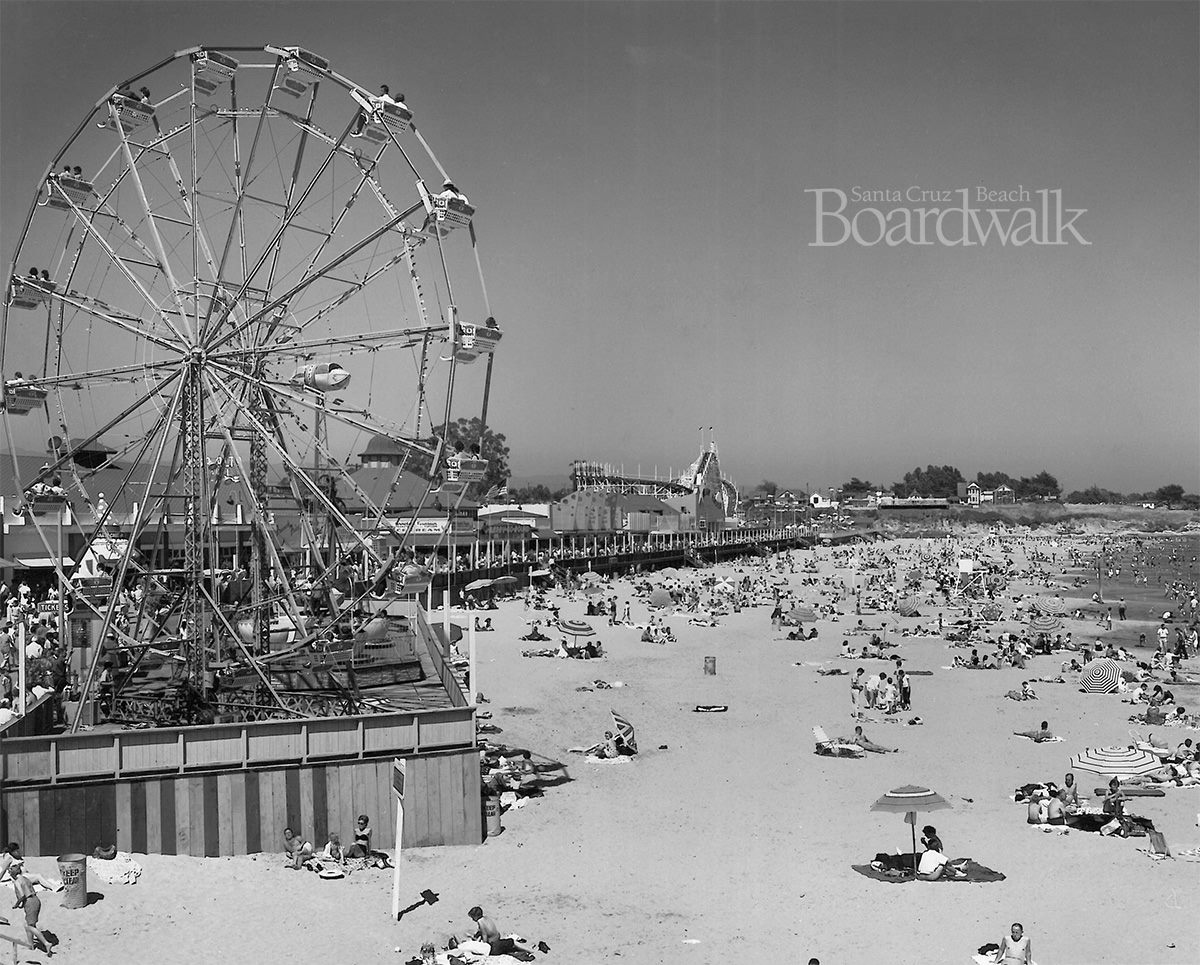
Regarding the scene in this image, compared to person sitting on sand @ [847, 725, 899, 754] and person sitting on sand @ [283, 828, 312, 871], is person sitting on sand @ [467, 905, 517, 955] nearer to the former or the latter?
person sitting on sand @ [283, 828, 312, 871]

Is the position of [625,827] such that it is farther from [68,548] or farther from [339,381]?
[68,548]

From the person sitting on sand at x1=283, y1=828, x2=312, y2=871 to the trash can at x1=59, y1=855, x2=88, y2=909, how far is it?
246 cm

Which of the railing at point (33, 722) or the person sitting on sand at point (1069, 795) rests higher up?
the railing at point (33, 722)

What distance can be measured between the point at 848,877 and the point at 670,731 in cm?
915

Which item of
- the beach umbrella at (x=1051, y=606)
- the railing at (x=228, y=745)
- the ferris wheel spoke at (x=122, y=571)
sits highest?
the ferris wheel spoke at (x=122, y=571)

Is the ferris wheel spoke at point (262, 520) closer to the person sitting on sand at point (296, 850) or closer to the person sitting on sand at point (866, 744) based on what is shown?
the person sitting on sand at point (296, 850)

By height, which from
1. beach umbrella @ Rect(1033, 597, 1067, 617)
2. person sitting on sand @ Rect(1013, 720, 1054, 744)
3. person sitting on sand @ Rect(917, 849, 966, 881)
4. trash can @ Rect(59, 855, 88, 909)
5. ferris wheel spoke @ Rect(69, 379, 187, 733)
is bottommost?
beach umbrella @ Rect(1033, 597, 1067, 617)

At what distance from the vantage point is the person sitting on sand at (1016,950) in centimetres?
1041

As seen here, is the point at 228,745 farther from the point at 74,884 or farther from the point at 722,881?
the point at 722,881

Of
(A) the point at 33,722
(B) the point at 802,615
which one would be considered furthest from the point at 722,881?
(B) the point at 802,615

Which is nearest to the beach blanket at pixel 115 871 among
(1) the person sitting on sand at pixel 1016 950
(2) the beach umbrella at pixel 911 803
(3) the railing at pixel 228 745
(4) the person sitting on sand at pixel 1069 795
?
(3) the railing at pixel 228 745

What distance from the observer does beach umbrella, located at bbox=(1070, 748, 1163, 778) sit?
17.5 meters

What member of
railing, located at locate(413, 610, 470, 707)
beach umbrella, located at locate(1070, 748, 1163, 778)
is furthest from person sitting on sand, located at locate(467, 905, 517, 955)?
beach umbrella, located at locate(1070, 748, 1163, 778)

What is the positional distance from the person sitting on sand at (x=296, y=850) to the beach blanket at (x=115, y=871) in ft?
5.78
